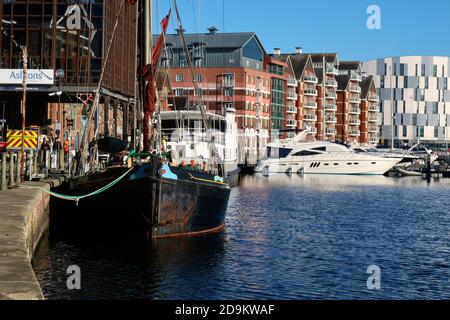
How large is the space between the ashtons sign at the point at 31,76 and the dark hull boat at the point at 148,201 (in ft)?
70.1

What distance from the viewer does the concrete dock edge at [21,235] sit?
15859 mm

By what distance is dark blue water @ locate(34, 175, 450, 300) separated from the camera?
2297cm

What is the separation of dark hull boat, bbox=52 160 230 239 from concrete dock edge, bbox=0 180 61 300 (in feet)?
6.06

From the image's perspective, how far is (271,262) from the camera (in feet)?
91.5

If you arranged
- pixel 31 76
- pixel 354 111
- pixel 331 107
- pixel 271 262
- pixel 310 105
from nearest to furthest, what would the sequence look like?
pixel 271 262
pixel 31 76
pixel 310 105
pixel 331 107
pixel 354 111

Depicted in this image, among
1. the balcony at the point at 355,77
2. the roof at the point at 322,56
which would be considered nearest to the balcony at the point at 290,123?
the roof at the point at 322,56

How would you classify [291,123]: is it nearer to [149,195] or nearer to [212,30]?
[212,30]

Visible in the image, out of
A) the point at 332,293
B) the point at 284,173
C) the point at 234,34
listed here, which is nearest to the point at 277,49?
the point at 234,34

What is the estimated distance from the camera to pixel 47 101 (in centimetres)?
6331

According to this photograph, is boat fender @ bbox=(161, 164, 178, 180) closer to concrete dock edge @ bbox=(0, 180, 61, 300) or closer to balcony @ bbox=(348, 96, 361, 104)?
concrete dock edge @ bbox=(0, 180, 61, 300)

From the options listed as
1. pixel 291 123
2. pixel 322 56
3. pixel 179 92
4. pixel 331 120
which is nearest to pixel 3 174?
pixel 179 92

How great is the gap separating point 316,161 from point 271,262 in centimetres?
8186

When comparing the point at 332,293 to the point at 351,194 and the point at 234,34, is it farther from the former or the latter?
the point at 234,34
